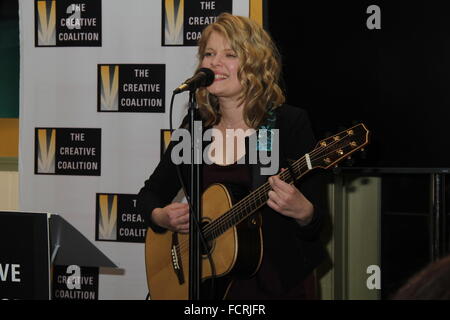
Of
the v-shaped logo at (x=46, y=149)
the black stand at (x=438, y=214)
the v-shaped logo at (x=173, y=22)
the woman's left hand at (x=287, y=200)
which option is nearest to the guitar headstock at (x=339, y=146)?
the woman's left hand at (x=287, y=200)

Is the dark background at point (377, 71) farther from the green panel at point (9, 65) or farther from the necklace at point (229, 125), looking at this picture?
the green panel at point (9, 65)

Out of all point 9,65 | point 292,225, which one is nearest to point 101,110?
point 9,65

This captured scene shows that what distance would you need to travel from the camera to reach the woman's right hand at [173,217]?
7.79ft

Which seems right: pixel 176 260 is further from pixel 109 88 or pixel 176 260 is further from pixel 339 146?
pixel 109 88

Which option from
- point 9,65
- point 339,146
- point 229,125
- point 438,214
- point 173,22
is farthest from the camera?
point 9,65

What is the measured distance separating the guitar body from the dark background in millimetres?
683

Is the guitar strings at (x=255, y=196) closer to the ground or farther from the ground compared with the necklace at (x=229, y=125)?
closer to the ground

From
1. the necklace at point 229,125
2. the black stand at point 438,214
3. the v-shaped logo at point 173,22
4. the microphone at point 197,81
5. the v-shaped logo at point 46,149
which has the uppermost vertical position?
the v-shaped logo at point 173,22

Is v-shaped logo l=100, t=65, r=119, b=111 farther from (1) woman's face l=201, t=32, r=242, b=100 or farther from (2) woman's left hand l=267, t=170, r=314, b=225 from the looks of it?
(2) woman's left hand l=267, t=170, r=314, b=225

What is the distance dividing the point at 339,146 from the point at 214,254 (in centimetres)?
62

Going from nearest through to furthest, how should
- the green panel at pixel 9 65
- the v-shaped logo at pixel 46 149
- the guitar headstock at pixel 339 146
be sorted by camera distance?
the guitar headstock at pixel 339 146
the v-shaped logo at pixel 46 149
the green panel at pixel 9 65

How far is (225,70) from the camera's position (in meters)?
2.39
